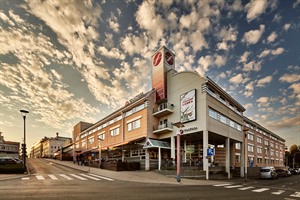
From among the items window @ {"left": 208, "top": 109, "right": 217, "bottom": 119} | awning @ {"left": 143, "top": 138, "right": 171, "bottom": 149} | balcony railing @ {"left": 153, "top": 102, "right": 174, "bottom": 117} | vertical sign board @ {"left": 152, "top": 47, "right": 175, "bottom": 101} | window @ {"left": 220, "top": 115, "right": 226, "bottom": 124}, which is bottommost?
awning @ {"left": 143, "top": 138, "right": 171, "bottom": 149}

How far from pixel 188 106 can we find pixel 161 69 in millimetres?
8542

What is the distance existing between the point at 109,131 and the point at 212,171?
25434 mm

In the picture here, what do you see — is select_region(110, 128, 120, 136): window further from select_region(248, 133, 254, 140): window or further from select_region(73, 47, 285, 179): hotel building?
select_region(248, 133, 254, 140): window

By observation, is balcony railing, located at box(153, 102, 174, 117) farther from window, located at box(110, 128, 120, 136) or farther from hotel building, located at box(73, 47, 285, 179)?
window, located at box(110, 128, 120, 136)

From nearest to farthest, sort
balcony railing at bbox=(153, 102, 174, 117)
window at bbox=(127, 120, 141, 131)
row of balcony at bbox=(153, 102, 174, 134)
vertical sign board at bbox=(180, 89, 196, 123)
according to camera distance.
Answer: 1. vertical sign board at bbox=(180, 89, 196, 123)
2. row of balcony at bbox=(153, 102, 174, 134)
3. balcony railing at bbox=(153, 102, 174, 117)
4. window at bbox=(127, 120, 141, 131)

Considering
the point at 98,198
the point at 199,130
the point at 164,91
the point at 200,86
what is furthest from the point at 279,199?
the point at 164,91

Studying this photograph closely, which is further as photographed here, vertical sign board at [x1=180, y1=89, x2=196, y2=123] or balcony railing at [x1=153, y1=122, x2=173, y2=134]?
balcony railing at [x1=153, y1=122, x2=173, y2=134]

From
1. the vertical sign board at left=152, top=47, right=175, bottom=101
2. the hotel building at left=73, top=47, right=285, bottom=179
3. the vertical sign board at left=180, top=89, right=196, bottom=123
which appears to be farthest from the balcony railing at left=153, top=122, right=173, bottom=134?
the vertical sign board at left=152, top=47, right=175, bottom=101

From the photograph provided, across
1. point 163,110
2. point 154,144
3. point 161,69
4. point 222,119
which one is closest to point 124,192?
point 154,144

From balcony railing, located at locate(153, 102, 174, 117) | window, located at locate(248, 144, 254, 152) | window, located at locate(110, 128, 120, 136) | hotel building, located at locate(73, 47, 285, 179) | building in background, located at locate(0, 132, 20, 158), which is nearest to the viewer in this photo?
hotel building, located at locate(73, 47, 285, 179)

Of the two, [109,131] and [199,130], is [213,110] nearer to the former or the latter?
[199,130]

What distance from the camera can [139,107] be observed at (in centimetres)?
3681

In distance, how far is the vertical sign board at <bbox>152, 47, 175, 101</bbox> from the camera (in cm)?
3491

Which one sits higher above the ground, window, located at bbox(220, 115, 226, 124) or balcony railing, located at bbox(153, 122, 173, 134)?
window, located at bbox(220, 115, 226, 124)
